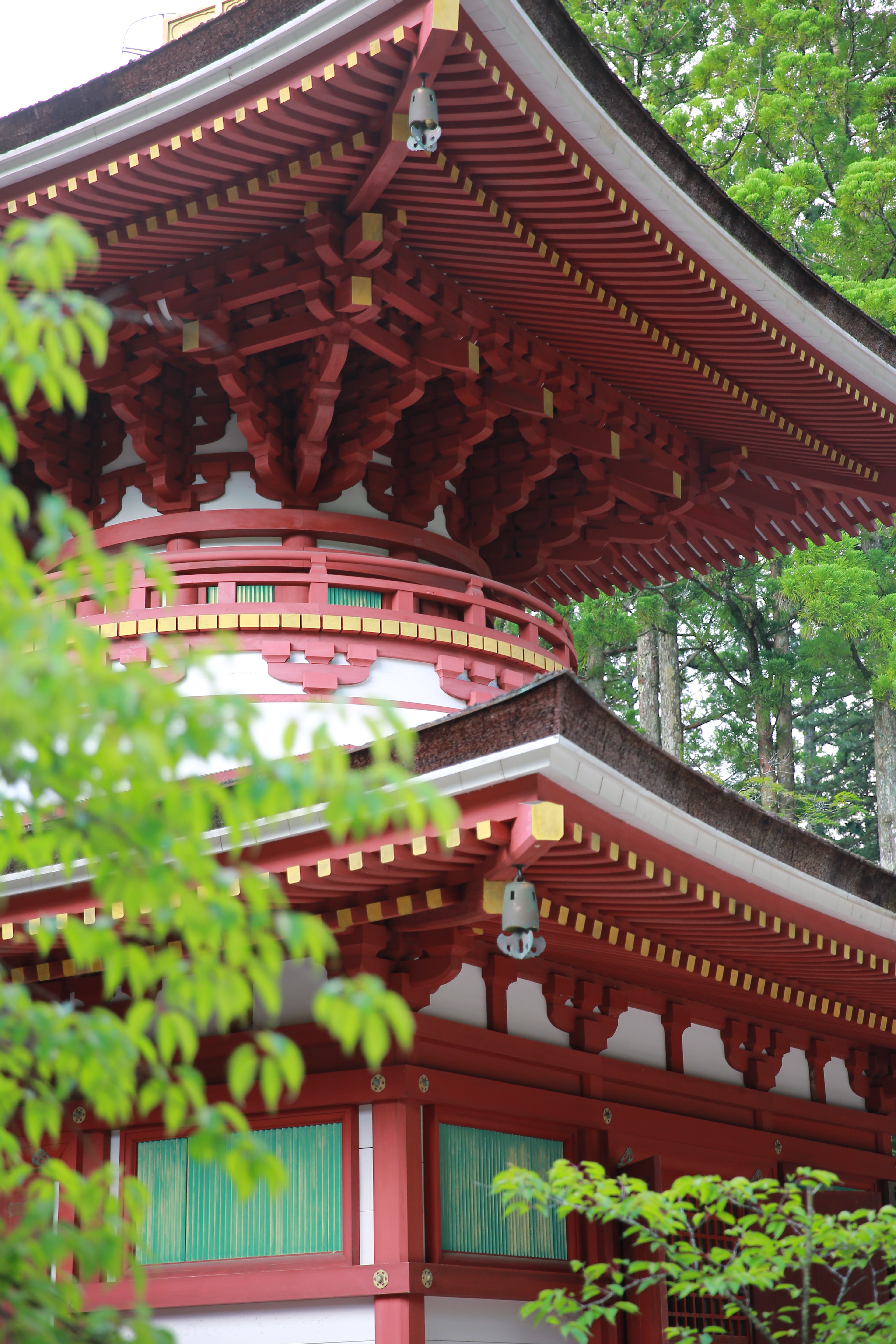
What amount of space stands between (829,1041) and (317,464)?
5.34 m

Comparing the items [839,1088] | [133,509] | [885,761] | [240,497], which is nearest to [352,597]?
[240,497]

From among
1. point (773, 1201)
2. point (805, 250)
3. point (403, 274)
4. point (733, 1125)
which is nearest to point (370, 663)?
point (403, 274)

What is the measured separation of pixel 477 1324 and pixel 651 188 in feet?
19.8

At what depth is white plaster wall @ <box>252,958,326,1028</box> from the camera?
667 centimetres

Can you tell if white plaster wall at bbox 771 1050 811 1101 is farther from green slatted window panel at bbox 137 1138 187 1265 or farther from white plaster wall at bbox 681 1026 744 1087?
green slatted window panel at bbox 137 1138 187 1265

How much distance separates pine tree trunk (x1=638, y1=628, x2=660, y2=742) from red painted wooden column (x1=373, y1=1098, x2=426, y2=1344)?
1875 centimetres

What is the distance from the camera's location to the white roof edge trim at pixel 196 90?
21.8ft

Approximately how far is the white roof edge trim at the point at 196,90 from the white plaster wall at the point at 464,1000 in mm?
4490

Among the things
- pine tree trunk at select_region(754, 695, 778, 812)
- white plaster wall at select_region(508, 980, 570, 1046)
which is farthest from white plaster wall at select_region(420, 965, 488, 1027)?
pine tree trunk at select_region(754, 695, 778, 812)

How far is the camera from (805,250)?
78.6 ft

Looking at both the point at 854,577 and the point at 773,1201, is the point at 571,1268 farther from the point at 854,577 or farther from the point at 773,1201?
the point at 854,577

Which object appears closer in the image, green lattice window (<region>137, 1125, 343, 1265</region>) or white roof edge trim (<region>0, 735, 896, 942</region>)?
white roof edge trim (<region>0, 735, 896, 942</region>)

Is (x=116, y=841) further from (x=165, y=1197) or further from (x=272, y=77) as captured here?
(x=272, y=77)

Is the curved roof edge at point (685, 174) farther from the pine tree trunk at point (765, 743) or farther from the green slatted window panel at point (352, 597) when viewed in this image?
the pine tree trunk at point (765, 743)
